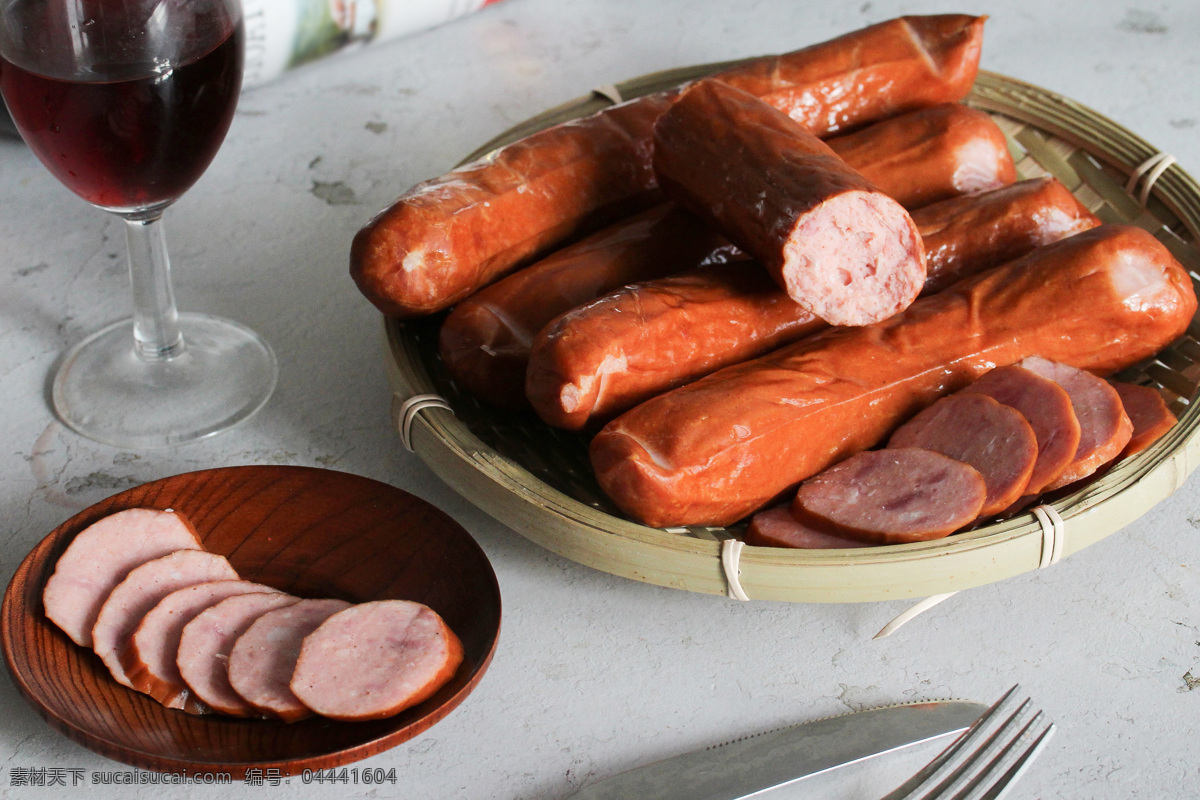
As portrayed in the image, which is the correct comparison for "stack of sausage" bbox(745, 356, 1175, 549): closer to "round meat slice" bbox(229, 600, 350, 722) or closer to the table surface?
the table surface

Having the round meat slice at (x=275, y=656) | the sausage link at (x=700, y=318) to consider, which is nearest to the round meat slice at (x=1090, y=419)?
the sausage link at (x=700, y=318)

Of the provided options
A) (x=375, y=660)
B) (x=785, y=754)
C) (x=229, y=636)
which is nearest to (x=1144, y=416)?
(x=785, y=754)

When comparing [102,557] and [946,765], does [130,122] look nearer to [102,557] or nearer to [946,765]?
[102,557]

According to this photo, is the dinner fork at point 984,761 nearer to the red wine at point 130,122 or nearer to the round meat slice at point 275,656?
the round meat slice at point 275,656

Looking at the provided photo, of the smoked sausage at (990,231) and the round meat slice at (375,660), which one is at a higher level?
the smoked sausage at (990,231)

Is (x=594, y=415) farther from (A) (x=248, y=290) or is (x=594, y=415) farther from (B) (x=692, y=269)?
(A) (x=248, y=290)

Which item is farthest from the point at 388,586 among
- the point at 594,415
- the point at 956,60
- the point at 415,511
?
the point at 956,60

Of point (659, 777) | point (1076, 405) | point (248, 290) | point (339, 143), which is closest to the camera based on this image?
point (659, 777)
